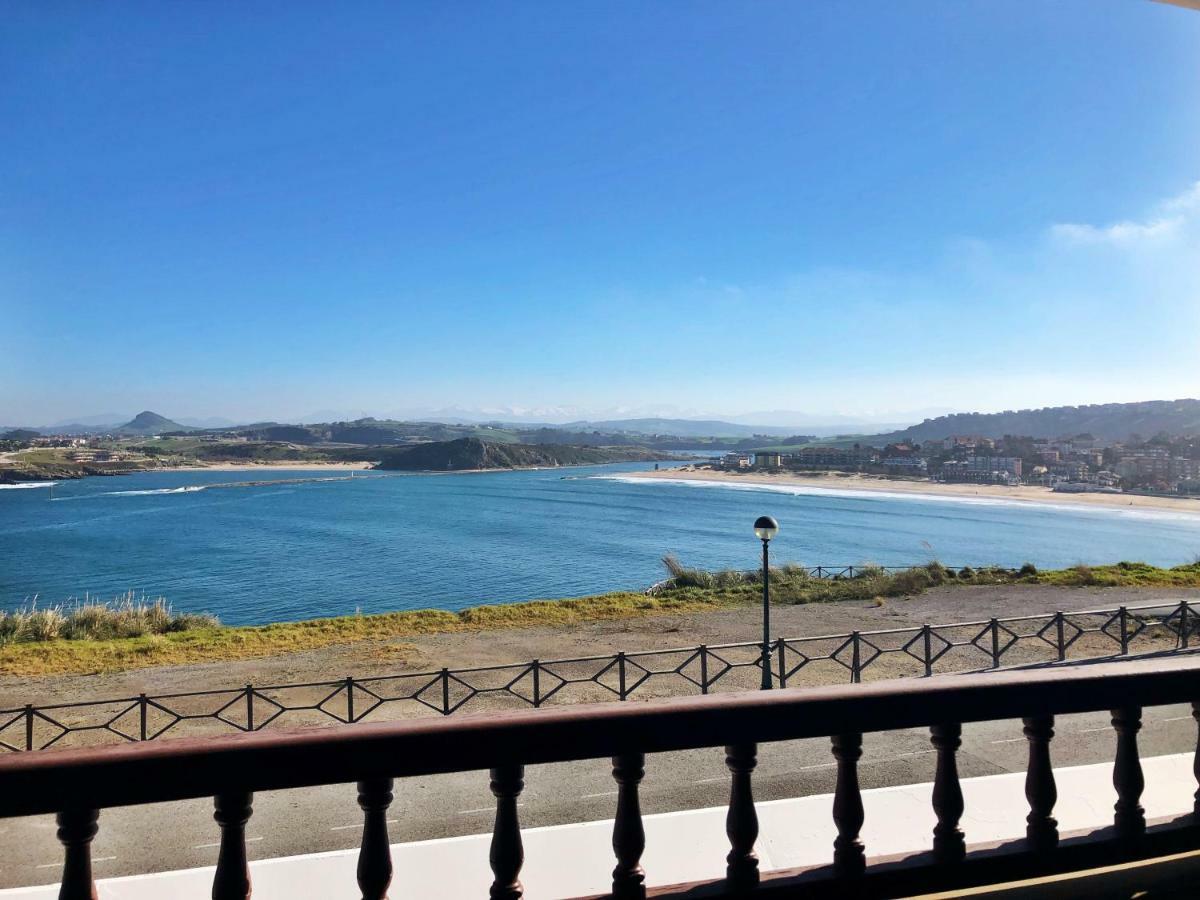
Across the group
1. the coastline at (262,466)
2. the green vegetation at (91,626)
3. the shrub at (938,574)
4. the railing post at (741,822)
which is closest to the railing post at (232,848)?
the railing post at (741,822)

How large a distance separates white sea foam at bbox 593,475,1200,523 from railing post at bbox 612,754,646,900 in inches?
3392

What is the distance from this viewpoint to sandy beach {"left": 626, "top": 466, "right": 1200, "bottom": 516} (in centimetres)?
8394

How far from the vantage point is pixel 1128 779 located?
2.25 metres

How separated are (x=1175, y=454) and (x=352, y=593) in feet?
311

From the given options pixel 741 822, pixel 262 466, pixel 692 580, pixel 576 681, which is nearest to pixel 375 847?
pixel 741 822

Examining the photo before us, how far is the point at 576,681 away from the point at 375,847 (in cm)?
1108

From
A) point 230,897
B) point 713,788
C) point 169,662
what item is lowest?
point 169,662

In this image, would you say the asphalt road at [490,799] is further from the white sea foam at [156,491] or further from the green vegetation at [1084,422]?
the white sea foam at [156,491]

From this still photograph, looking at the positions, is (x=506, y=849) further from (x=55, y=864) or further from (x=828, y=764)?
(x=828, y=764)

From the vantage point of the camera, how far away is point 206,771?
5.42ft

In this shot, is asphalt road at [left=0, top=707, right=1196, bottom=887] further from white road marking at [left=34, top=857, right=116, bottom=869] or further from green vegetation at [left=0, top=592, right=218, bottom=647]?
green vegetation at [left=0, top=592, right=218, bottom=647]

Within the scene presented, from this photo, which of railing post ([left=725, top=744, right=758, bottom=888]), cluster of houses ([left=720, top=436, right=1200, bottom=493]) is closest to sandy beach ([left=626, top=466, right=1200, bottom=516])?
cluster of houses ([left=720, top=436, right=1200, bottom=493])

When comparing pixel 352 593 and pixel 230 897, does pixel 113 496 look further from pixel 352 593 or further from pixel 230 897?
pixel 230 897

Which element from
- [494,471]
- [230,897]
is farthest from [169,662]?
[494,471]
